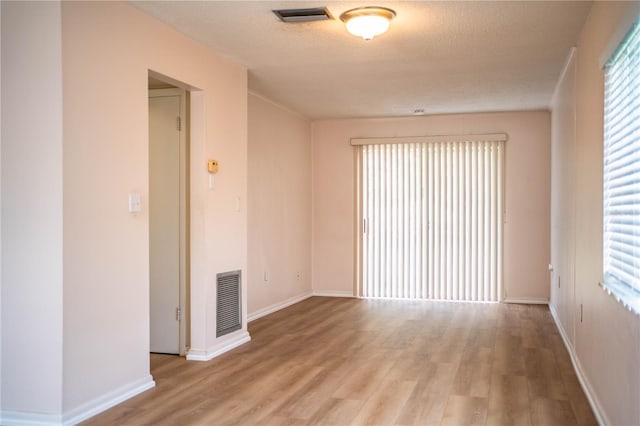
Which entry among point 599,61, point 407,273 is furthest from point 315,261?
point 599,61

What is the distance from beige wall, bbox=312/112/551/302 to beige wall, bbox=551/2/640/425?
8.07 feet

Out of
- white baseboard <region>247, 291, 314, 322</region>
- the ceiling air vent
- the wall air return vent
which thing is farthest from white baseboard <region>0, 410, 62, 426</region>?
white baseboard <region>247, 291, 314, 322</region>

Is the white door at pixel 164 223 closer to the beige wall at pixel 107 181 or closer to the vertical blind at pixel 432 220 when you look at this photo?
the beige wall at pixel 107 181

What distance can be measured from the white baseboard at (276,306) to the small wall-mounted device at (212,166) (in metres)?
2.29

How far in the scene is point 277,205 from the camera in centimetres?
760

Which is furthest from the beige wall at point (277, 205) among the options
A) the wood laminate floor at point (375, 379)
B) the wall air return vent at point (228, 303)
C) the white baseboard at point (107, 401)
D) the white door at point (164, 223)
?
the white baseboard at point (107, 401)

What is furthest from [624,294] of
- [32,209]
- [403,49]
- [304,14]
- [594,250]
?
[32,209]

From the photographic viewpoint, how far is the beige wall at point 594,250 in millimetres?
2740

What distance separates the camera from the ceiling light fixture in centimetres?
389

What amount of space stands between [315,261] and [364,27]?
5316 millimetres

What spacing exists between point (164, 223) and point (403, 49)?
7.91 ft

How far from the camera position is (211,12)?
399 cm

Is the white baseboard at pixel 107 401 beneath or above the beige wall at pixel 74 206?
beneath

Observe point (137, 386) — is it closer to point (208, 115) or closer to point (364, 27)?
point (208, 115)
